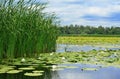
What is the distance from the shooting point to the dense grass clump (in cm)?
883

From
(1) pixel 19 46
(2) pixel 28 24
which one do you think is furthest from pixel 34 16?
(1) pixel 19 46

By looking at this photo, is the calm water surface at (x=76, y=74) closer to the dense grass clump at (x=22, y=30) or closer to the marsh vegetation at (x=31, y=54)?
the marsh vegetation at (x=31, y=54)

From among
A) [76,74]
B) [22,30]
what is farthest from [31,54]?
[76,74]

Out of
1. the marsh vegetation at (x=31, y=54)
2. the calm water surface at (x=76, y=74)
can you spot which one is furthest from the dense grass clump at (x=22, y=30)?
the calm water surface at (x=76, y=74)

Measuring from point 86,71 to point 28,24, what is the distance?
3632 millimetres

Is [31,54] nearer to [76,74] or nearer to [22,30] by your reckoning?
[22,30]

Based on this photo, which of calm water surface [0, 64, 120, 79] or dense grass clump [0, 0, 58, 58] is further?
dense grass clump [0, 0, 58, 58]

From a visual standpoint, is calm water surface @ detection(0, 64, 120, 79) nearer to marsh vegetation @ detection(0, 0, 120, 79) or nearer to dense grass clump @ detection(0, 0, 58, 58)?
marsh vegetation @ detection(0, 0, 120, 79)

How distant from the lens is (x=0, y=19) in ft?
28.1

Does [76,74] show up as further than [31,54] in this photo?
No

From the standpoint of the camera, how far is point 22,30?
9.71 m

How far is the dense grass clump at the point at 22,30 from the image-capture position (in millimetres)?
8828

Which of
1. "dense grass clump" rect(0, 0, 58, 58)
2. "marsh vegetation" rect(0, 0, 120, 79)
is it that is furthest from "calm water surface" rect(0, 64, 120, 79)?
"dense grass clump" rect(0, 0, 58, 58)

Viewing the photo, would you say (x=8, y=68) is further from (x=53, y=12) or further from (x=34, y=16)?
(x=53, y=12)
